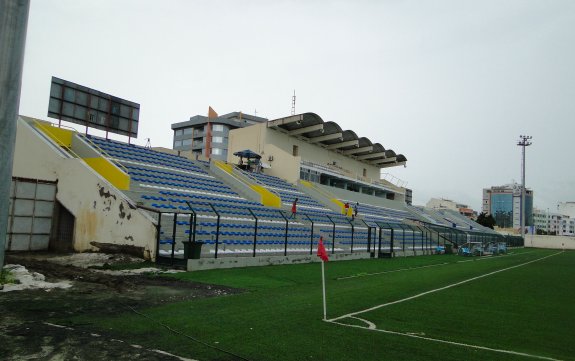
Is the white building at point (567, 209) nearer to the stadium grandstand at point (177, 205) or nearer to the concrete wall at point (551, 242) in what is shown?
the concrete wall at point (551, 242)

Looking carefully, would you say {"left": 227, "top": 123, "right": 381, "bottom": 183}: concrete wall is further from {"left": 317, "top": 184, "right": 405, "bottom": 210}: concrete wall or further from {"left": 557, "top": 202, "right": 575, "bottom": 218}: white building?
{"left": 557, "top": 202, "right": 575, "bottom": 218}: white building

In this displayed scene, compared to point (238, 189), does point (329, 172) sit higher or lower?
higher

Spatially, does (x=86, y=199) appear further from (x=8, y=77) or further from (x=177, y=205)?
(x=8, y=77)

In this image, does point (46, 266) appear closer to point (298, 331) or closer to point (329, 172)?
point (298, 331)

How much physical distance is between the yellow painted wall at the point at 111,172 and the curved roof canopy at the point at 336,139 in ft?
66.2

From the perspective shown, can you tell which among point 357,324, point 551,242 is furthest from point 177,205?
point 551,242

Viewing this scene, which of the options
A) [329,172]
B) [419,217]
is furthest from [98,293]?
[419,217]

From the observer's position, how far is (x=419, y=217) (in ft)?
172

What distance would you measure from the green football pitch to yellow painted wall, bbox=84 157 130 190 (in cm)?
654

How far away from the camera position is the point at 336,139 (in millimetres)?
43156

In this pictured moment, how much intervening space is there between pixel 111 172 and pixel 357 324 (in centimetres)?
1380

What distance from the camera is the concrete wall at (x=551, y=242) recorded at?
62906 millimetres

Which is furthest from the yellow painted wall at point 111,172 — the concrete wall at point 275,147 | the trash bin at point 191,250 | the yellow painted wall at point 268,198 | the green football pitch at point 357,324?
the concrete wall at point 275,147

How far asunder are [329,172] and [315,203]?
7968 mm
